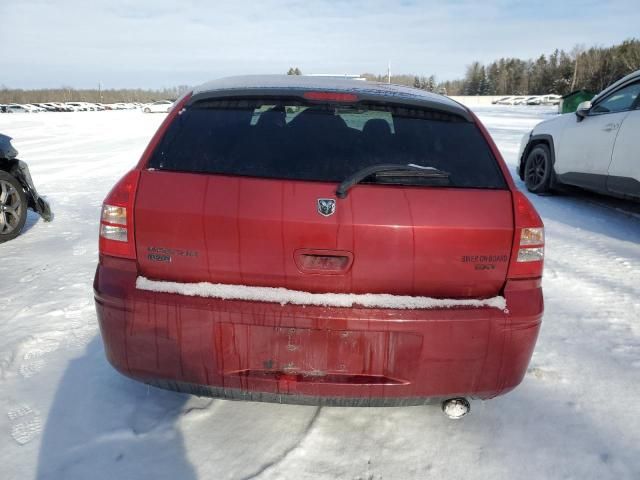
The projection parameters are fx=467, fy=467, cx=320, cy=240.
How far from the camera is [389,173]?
193 centimetres

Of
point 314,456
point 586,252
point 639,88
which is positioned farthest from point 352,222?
point 639,88

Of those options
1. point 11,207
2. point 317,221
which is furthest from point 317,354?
point 11,207

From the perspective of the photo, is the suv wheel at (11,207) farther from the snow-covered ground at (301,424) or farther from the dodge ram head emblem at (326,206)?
the dodge ram head emblem at (326,206)

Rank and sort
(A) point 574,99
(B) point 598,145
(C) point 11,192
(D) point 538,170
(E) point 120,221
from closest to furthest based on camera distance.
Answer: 1. (E) point 120,221
2. (C) point 11,192
3. (B) point 598,145
4. (D) point 538,170
5. (A) point 574,99

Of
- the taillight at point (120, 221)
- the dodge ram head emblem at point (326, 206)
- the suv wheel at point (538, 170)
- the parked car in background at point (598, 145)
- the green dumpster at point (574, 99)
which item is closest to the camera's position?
the dodge ram head emblem at point (326, 206)

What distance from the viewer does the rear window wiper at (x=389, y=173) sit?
1875 millimetres

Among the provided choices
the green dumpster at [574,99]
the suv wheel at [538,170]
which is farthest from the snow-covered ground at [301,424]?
the green dumpster at [574,99]

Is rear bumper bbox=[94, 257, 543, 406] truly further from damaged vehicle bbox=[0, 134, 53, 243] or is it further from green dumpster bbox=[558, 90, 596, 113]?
green dumpster bbox=[558, 90, 596, 113]

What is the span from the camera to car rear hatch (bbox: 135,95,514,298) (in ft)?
6.11

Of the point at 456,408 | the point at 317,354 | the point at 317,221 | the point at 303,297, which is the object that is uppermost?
the point at 317,221

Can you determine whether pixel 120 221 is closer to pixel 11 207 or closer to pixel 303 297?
pixel 303 297

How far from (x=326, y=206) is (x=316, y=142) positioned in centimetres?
37

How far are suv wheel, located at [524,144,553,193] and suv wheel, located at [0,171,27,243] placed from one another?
7.04 meters

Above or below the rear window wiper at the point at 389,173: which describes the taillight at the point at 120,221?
below
